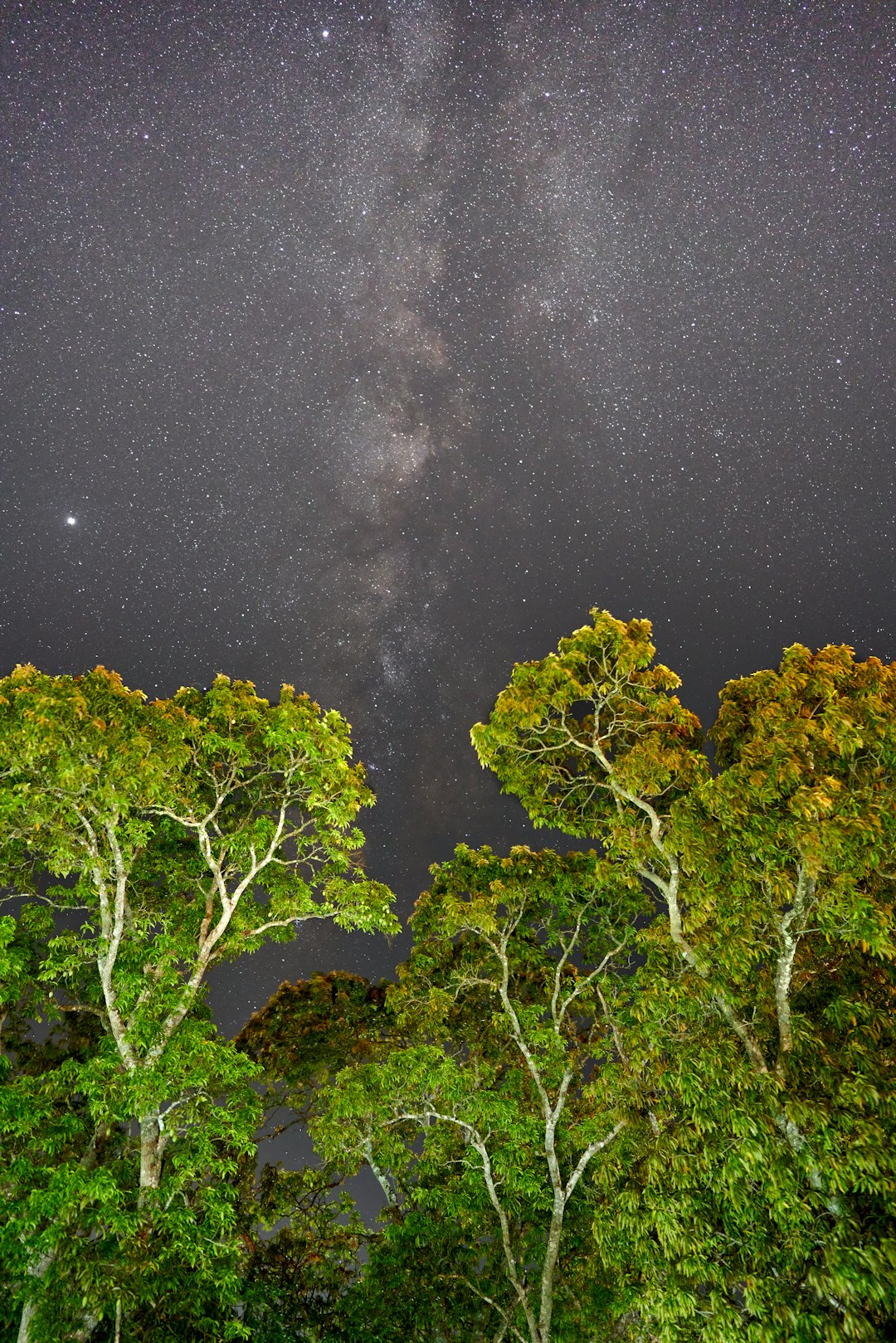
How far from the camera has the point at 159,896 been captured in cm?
1376

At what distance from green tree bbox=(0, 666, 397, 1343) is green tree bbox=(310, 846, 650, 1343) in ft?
7.85

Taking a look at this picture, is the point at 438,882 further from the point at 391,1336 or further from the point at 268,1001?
the point at 391,1336

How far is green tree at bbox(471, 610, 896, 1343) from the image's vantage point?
22.9 feet

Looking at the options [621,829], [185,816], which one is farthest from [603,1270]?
[185,816]

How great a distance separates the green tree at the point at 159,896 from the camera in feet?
29.6

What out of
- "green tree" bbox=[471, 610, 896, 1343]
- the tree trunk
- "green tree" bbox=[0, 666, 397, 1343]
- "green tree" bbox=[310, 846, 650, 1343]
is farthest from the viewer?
"green tree" bbox=[310, 846, 650, 1343]

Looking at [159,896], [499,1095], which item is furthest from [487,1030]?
[159,896]

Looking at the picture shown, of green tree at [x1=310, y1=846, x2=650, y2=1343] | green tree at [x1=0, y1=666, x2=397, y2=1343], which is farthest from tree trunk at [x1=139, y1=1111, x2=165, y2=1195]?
green tree at [x1=310, y1=846, x2=650, y2=1343]

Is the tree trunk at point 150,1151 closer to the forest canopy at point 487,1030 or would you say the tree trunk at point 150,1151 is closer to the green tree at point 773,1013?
the forest canopy at point 487,1030

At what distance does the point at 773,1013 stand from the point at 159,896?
10801 millimetres

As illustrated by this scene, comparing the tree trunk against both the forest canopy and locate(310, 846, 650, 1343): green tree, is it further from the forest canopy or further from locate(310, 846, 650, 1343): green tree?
locate(310, 846, 650, 1343): green tree

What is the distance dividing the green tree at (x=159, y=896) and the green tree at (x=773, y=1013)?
216 inches

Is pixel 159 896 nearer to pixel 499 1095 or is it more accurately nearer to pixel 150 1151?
pixel 150 1151

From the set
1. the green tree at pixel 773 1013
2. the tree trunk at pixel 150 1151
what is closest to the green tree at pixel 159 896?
the tree trunk at pixel 150 1151
